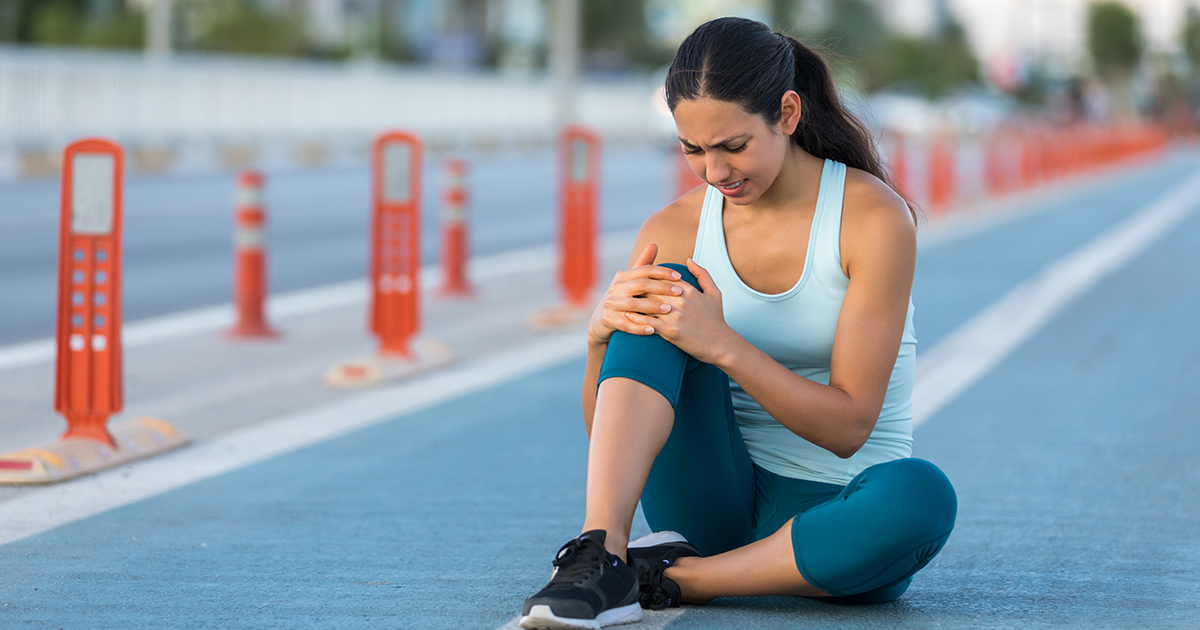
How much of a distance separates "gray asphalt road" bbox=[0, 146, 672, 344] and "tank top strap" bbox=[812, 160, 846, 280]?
6.06 meters

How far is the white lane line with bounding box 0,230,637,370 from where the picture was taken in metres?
7.94

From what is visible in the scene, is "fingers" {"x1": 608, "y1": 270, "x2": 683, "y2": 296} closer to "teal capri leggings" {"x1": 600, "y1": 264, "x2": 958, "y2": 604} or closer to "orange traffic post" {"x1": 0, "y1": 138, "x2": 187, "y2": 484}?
"teal capri leggings" {"x1": 600, "y1": 264, "x2": 958, "y2": 604}

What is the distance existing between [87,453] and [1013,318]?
6299 millimetres

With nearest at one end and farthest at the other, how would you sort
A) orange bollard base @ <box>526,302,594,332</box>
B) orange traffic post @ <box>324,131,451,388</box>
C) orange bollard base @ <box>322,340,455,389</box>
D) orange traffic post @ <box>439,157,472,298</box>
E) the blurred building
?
orange bollard base @ <box>322,340,455,389</box> < orange traffic post @ <box>324,131,451,388</box> < orange bollard base @ <box>526,302,594,332</box> < orange traffic post @ <box>439,157,472,298</box> < the blurred building

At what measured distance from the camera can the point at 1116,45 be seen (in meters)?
69.4

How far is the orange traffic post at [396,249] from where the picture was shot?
7.39 meters

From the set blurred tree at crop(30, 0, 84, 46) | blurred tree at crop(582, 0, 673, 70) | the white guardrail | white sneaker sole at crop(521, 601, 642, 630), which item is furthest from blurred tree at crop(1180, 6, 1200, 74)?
white sneaker sole at crop(521, 601, 642, 630)

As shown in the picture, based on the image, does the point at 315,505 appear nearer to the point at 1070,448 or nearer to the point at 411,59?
the point at 1070,448

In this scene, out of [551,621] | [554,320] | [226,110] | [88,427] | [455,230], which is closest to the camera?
[551,621]

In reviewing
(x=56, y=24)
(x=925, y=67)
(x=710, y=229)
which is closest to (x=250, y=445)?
(x=710, y=229)

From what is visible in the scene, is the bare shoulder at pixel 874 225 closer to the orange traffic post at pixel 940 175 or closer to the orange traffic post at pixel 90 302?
the orange traffic post at pixel 90 302

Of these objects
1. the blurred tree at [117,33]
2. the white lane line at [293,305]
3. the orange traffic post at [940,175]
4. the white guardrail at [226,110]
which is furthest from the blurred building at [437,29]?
the white lane line at [293,305]

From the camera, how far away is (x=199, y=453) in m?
5.48

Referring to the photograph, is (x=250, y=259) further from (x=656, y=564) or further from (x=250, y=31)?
(x=250, y=31)
